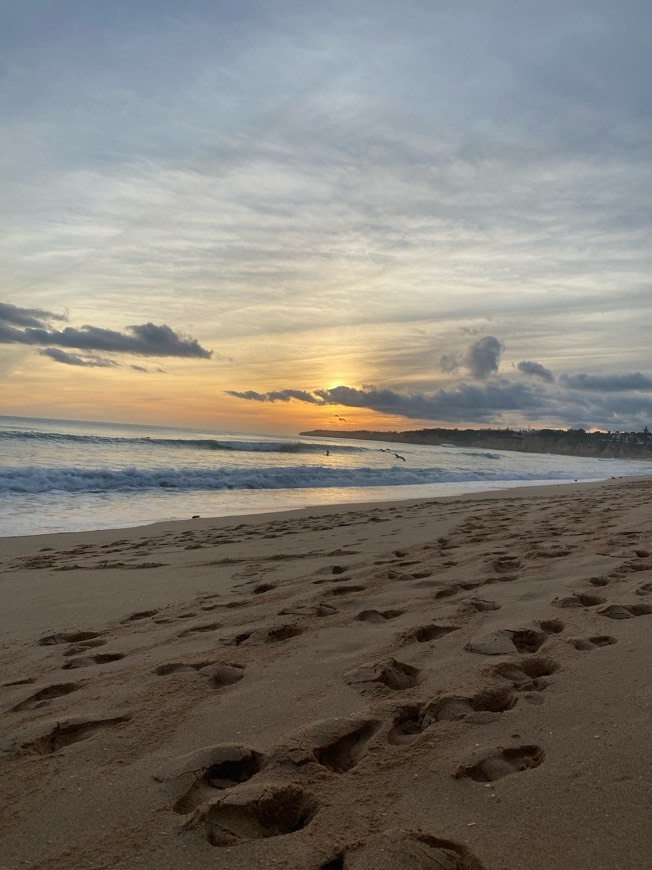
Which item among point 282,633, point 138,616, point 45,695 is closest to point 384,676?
point 282,633

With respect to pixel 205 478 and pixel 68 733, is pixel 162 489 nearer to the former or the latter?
pixel 205 478

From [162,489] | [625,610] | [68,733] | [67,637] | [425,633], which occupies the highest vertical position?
[625,610]

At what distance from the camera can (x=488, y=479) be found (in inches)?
884

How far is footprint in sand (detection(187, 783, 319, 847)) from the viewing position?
1.51 metres

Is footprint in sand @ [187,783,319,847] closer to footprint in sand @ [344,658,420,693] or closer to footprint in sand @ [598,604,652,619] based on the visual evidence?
footprint in sand @ [344,658,420,693]

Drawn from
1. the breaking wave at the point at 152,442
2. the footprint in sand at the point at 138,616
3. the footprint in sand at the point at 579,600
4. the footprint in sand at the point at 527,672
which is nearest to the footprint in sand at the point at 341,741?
the footprint in sand at the point at 527,672

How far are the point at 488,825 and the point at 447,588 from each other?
8.29 ft

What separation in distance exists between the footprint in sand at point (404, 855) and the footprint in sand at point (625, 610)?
6.99ft

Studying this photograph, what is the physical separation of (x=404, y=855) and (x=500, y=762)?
52cm

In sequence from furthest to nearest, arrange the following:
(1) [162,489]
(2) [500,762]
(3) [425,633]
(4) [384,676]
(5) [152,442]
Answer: (5) [152,442] → (1) [162,489] → (3) [425,633] → (4) [384,676] → (2) [500,762]

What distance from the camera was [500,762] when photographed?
1768 millimetres

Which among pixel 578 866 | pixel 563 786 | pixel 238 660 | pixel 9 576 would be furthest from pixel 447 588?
pixel 9 576

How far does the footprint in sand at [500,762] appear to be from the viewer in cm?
171

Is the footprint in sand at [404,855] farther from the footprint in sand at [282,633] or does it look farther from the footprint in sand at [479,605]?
the footprint in sand at [479,605]
